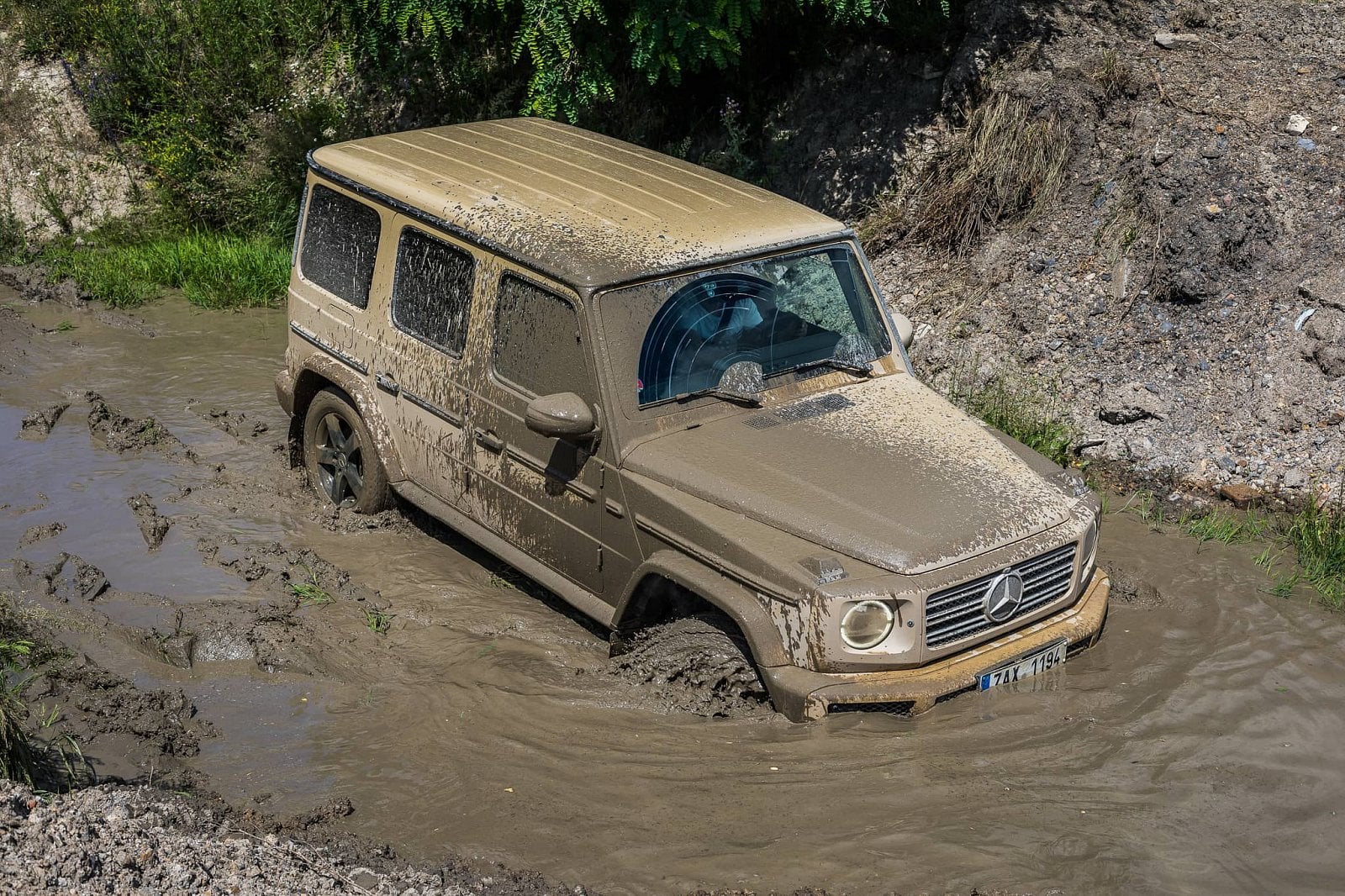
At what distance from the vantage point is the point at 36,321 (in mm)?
9414

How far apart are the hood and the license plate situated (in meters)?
0.43

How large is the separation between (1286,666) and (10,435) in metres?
6.89

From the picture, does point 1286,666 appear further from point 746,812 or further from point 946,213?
point 946,213

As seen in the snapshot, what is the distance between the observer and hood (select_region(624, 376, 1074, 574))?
443cm

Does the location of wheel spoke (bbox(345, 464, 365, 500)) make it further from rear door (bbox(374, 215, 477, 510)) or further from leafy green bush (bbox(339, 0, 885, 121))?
leafy green bush (bbox(339, 0, 885, 121))

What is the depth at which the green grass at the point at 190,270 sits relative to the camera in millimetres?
9766

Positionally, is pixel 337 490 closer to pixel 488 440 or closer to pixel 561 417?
pixel 488 440

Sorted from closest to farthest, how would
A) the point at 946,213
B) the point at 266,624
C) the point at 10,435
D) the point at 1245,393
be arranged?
1. the point at 266,624
2. the point at 1245,393
3. the point at 10,435
4. the point at 946,213

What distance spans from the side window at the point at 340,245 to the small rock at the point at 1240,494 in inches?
173

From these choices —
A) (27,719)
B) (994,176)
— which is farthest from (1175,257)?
(27,719)

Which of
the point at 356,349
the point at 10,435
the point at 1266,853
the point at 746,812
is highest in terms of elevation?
the point at 356,349

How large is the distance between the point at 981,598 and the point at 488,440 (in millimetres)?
2176

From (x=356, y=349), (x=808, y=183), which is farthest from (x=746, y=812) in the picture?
(x=808, y=183)

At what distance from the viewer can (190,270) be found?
9984 mm
